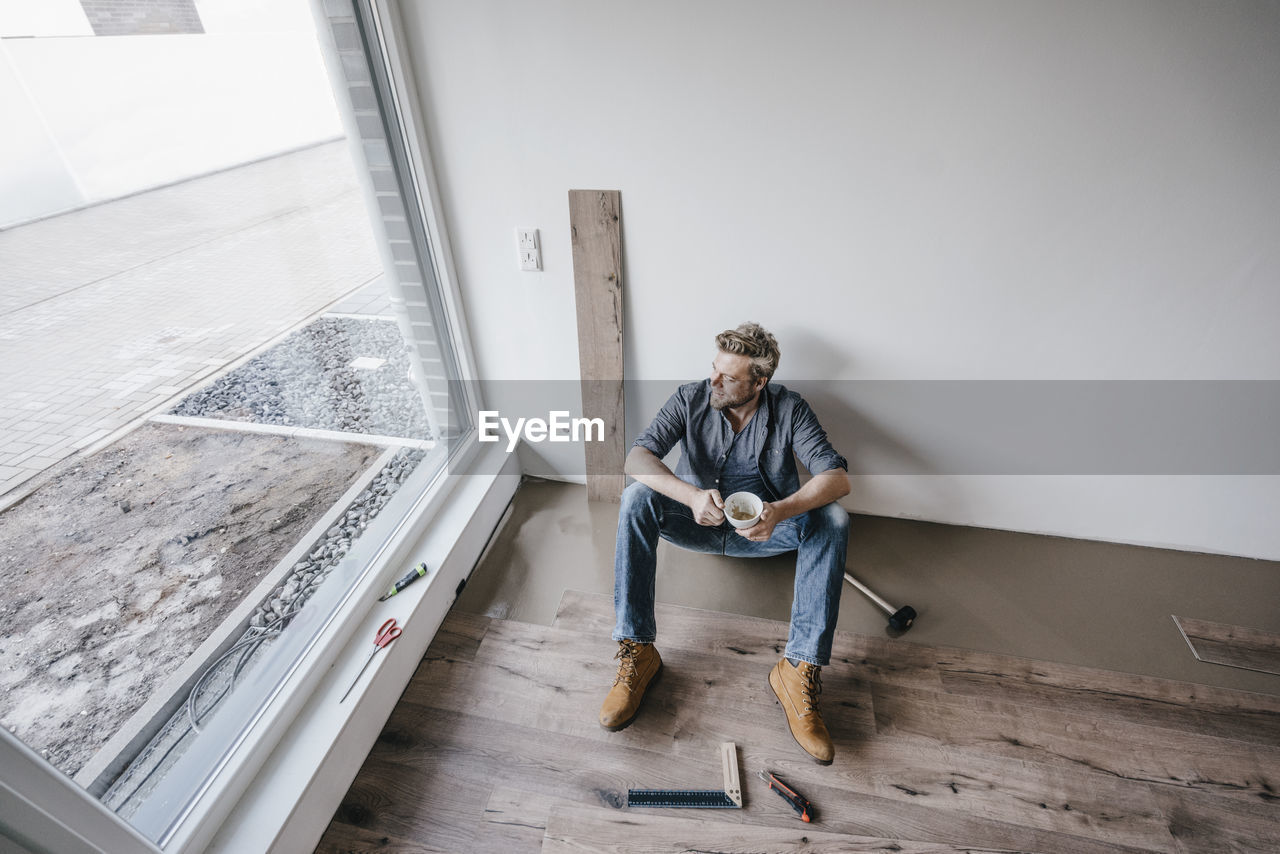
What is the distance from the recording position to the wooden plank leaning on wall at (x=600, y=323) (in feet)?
6.35

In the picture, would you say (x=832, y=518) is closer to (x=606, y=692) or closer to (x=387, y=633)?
(x=606, y=692)

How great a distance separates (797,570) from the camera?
180cm

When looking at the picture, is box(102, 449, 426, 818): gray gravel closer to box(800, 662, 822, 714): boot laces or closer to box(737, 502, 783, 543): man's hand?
box(737, 502, 783, 543): man's hand

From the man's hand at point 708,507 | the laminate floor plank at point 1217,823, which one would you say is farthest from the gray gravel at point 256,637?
the laminate floor plank at point 1217,823

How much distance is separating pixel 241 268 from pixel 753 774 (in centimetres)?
188

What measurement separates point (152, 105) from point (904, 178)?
73.2 inches

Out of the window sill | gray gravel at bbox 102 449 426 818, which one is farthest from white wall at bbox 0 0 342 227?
the window sill

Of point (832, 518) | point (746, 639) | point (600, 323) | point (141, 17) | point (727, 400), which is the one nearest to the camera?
point (141, 17)

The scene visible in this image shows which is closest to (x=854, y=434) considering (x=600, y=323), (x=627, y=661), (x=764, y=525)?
(x=764, y=525)

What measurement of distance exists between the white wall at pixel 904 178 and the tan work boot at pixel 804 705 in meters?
0.92

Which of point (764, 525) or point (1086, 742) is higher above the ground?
point (764, 525)

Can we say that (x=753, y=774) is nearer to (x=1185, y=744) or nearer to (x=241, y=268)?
(x=1185, y=744)

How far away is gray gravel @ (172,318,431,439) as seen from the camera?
1.56 metres

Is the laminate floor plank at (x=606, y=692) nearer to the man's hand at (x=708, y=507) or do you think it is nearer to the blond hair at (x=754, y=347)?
the man's hand at (x=708, y=507)
